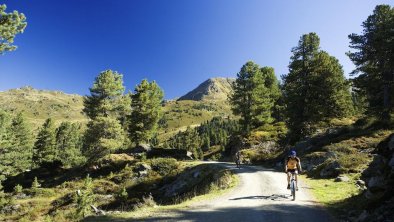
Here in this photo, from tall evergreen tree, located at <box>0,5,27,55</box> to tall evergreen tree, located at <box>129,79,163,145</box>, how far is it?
128 feet

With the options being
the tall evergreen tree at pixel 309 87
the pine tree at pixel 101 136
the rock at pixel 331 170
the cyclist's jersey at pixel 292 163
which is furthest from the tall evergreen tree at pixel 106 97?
the cyclist's jersey at pixel 292 163

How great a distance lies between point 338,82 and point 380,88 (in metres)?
8.11

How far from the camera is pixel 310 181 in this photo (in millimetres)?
24641

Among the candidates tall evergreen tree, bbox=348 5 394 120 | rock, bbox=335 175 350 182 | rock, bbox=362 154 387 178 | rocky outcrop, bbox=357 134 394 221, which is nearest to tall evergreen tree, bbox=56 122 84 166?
tall evergreen tree, bbox=348 5 394 120

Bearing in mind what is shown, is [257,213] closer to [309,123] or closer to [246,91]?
[309,123]

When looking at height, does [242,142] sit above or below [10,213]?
above

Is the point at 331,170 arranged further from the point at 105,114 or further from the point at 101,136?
the point at 105,114

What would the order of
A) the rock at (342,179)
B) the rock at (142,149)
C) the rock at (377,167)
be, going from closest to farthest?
the rock at (377,167)
the rock at (342,179)
the rock at (142,149)

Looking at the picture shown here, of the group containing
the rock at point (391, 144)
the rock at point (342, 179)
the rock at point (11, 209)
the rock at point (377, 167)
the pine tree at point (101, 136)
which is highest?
the pine tree at point (101, 136)

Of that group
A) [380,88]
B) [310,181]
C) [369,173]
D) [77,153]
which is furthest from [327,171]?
[77,153]

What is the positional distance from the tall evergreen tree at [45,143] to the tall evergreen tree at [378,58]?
208ft

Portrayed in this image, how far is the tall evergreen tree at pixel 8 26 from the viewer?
66.0ft

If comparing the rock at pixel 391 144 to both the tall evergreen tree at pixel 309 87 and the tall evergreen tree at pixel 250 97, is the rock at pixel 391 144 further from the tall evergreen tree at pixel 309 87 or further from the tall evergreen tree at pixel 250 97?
the tall evergreen tree at pixel 250 97

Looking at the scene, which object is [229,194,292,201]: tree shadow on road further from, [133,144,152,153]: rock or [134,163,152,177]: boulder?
[133,144,152,153]: rock
